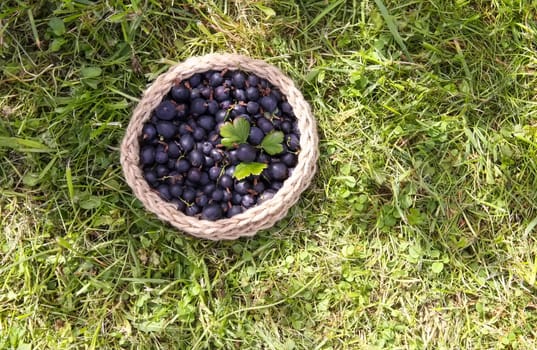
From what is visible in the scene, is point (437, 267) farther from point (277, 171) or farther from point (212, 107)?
point (212, 107)

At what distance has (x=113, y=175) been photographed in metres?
2.53

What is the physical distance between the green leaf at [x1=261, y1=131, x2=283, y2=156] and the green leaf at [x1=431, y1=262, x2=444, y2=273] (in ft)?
2.78

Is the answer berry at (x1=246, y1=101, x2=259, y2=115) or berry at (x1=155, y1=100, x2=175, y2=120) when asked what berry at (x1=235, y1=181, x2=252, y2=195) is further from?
berry at (x1=155, y1=100, x2=175, y2=120)

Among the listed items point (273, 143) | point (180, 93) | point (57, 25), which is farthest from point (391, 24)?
point (57, 25)

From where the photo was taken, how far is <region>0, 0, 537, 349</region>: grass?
250 cm

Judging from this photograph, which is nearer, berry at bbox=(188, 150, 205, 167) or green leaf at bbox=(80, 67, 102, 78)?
berry at bbox=(188, 150, 205, 167)

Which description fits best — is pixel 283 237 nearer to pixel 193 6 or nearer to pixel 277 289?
pixel 277 289

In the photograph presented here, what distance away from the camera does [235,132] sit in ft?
7.65

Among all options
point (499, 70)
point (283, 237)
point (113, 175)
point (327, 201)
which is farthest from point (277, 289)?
point (499, 70)

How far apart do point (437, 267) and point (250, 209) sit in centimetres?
86

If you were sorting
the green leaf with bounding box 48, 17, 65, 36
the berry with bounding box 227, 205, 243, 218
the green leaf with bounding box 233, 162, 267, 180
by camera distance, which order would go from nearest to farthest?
the green leaf with bounding box 233, 162, 267, 180 < the berry with bounding box 227, 205, 243, 218 < the green leaf with bounding box 48, 17, 65, 36

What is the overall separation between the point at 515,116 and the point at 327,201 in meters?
0.93

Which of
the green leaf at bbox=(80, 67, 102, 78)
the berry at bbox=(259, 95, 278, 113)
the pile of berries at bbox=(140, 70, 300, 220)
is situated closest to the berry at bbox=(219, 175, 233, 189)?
the pile of berries at bbox=(140, 70, 300, 220)

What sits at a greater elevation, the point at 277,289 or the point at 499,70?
the point at 499,70
